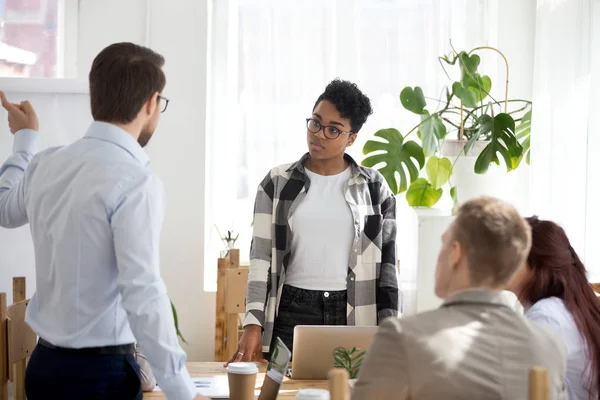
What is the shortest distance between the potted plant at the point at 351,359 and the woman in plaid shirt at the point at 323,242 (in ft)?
1.85

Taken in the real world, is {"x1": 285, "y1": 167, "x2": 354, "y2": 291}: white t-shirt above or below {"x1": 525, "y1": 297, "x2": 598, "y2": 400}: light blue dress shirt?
above

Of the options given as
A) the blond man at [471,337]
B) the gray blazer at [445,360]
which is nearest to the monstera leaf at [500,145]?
the blond man at [471,337]

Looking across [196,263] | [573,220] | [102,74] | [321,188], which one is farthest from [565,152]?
[102,74]

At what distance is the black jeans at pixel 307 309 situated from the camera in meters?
2.75

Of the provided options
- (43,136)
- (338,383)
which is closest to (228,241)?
(43,136)

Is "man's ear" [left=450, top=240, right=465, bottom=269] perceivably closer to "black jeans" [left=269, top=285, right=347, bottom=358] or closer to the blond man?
the blond man

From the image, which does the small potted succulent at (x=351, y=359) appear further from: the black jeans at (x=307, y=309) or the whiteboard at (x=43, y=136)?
the whiteboard at (x=43, y=136)

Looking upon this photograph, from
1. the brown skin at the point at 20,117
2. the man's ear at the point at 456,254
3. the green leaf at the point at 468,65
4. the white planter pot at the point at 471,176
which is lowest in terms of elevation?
the man's ear at the point at 456,254

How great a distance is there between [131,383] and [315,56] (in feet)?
10.2

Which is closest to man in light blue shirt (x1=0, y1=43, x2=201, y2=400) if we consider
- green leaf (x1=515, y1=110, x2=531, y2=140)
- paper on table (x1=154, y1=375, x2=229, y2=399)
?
paper on table (x1=154, y1=375, x2=229, y2=399)

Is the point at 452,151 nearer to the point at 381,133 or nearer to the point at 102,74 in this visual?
the point at 381,133

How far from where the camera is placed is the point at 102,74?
174 cm

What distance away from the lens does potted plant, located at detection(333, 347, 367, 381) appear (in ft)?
6.96

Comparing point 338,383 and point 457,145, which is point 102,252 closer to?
point 338,383
